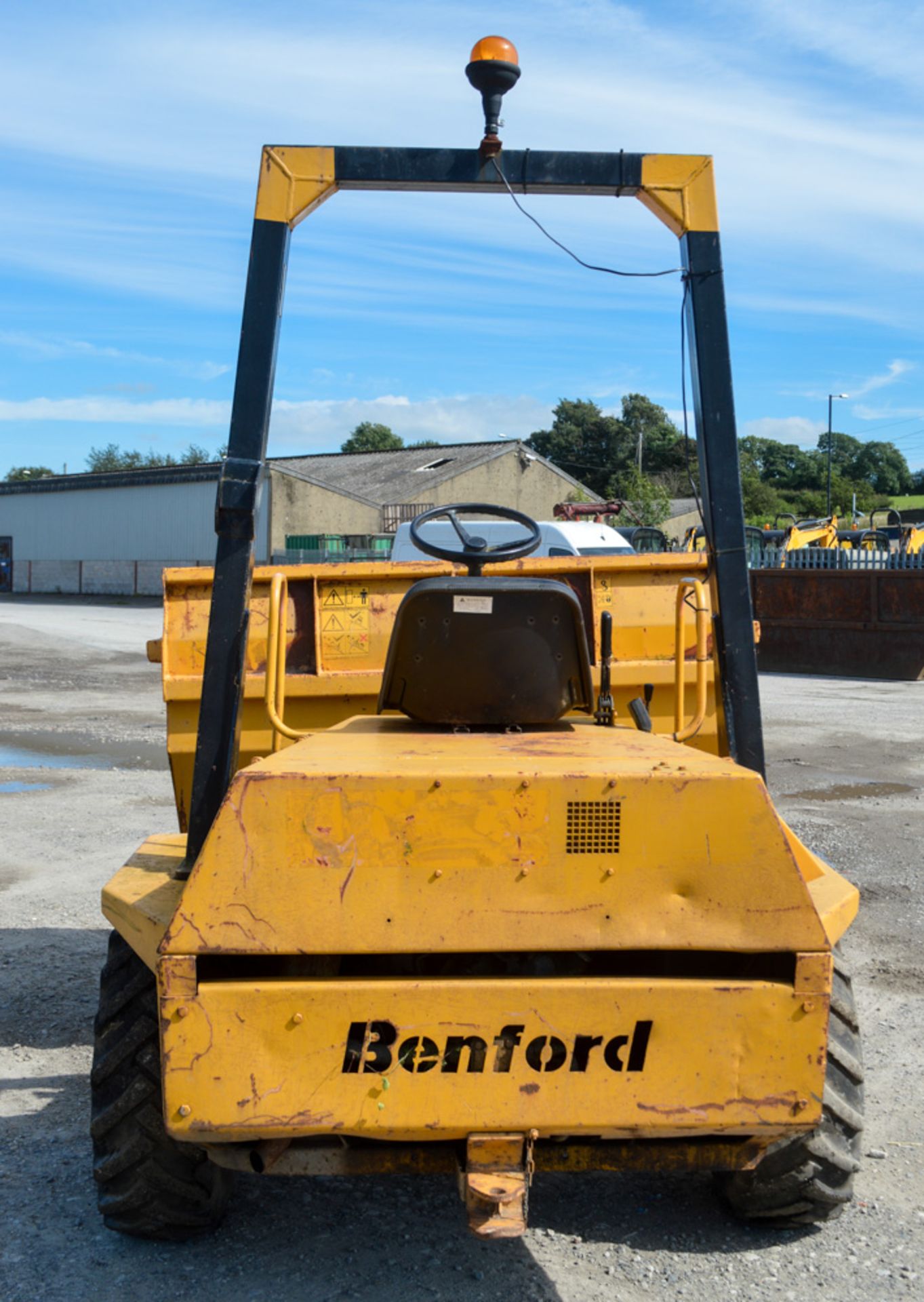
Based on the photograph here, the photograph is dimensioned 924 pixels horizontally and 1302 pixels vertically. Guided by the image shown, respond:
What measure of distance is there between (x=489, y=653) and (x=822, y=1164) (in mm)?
1598

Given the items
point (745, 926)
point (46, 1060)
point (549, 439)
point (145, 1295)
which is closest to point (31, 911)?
point (46, 1060)

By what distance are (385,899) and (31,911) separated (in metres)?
4.47

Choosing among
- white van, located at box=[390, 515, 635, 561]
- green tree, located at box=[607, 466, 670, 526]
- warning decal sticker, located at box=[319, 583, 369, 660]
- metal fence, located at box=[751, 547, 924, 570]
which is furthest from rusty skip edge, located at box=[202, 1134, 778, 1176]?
green tree, located at box=[607, 466, 670, 526]

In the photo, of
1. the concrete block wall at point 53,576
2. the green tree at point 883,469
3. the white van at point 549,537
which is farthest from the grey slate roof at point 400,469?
the green tree at point 883,469

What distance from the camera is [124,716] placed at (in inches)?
565

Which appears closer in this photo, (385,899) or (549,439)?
(385,899)

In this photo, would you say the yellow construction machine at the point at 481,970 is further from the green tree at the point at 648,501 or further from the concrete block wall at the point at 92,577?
the green tree at the point at 648,501

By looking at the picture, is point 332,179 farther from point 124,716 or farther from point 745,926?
point 124,716

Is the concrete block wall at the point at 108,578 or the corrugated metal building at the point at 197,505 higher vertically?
the corrugated metal building at the point at 197,505

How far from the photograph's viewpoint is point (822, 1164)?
3.42 meters

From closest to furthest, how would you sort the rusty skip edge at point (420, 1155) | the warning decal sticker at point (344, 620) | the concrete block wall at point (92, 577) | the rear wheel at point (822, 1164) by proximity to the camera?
the rusty skip edge at point (420, 1155), the rear wheel at point (822, 1164), the warning decal sticker at point (344, 620), the concrete block wall at point (92, 577)

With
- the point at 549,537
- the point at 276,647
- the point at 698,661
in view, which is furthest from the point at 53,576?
the point at 698,661

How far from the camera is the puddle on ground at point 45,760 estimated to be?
1119 centimetres

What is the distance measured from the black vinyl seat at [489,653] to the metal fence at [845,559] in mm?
16972
